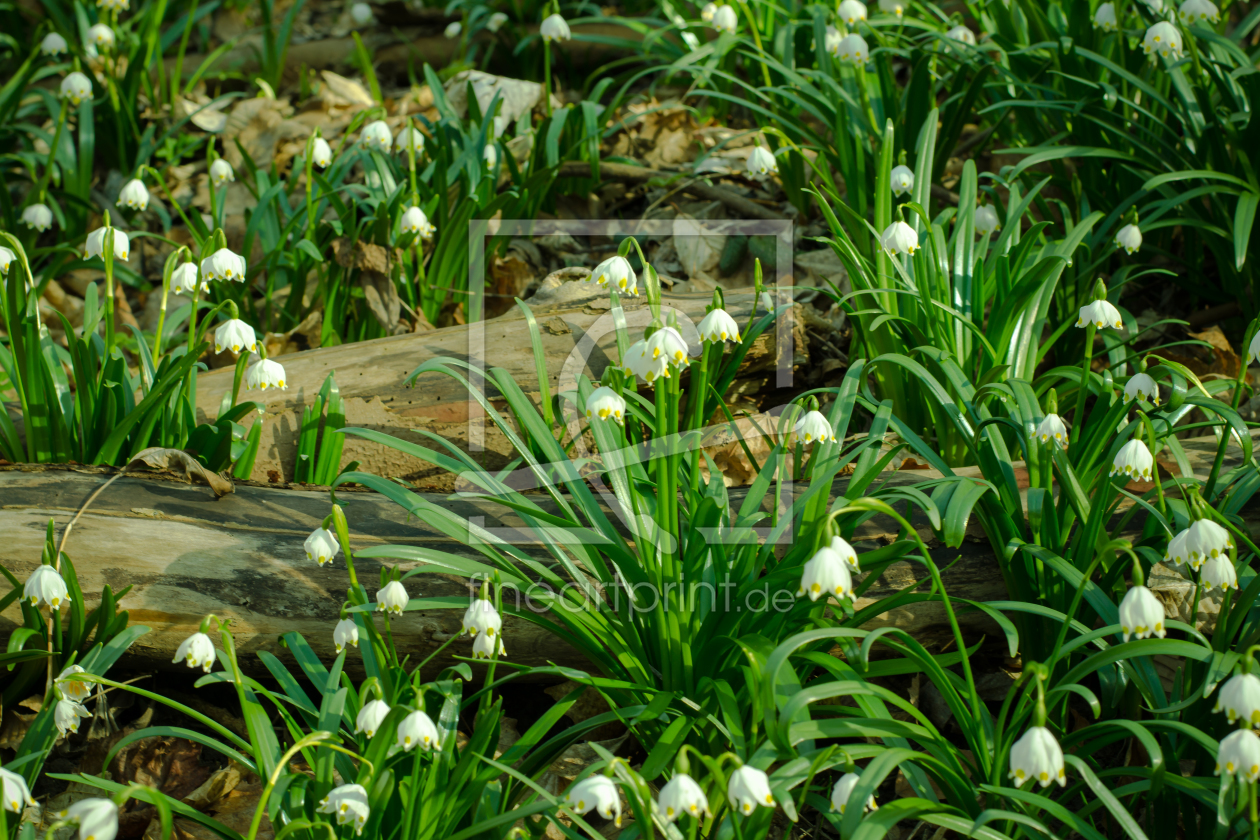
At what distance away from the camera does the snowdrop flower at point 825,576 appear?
1.35 meters

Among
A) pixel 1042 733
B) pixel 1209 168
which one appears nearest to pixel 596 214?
pixel 1209 168

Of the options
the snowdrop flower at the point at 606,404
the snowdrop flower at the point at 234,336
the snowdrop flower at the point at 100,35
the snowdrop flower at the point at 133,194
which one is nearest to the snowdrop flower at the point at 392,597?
the snowdrop flower at the point at 606,404

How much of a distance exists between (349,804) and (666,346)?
90 centimetres

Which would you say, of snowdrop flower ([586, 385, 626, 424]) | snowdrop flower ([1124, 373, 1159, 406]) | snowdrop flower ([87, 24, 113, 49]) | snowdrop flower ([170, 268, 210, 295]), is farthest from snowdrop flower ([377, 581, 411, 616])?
snowdrop flower ([87, 24, 113, 49])

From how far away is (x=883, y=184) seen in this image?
2596 mm

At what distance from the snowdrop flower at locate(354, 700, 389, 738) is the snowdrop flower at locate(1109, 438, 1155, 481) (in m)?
1.41

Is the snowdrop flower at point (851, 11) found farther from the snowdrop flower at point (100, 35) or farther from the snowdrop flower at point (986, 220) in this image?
the snowdrop flower at point (100, 35)

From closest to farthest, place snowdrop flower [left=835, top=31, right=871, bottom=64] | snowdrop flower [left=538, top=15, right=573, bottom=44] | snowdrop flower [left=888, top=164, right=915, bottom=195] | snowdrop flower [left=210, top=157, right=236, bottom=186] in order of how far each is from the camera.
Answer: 1. snowdrop flower [left=888, top=164, right=915, bottom=195]
2. snowdrop flower [left=835, top=31, right=871, bottom=64]
3. snowdrop flower [left=210, top=157, right=236, bottom=186]
4. snowdrop flower [left=538, top=15, right=573, bottom=44]

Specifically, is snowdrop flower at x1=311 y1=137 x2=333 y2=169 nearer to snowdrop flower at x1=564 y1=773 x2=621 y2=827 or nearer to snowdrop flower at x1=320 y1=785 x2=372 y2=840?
snowdrop flower at x1=320 y1=785 x2=372 y2=840

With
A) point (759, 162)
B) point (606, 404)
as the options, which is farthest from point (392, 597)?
point (759, 162)

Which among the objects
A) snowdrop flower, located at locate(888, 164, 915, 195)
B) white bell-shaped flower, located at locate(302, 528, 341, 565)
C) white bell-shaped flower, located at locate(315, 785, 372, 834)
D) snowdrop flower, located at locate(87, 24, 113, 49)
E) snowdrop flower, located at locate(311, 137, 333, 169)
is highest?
snowdrop flower, located at locate(87, 24, 113, 49)

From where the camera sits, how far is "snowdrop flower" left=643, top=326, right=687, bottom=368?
1.64m

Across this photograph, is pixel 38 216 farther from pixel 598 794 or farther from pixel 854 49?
pixel 598 794

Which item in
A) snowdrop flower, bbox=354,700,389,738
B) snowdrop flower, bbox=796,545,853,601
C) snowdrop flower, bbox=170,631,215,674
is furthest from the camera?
snowdrop flower, bbox=170,631,215,674
